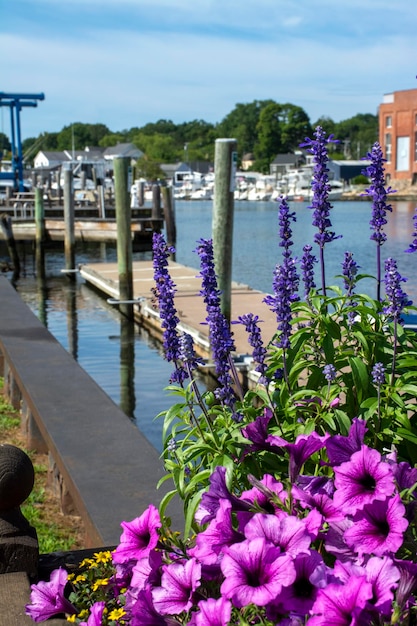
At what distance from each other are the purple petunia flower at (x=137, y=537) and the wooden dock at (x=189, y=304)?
6.02 metres

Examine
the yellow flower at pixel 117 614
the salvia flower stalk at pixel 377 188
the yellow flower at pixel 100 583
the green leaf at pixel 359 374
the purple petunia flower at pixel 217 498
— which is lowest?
the yellow flower at pixel 100 583

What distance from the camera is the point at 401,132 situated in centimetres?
10575

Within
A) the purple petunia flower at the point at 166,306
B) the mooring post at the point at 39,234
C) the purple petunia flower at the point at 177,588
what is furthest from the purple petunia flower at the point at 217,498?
the mooring post at the point at 39,234

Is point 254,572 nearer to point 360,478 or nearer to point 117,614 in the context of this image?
point 360,478

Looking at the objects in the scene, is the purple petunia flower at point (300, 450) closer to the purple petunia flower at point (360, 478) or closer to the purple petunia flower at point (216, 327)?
the purple petunia flower at point (360, 478)

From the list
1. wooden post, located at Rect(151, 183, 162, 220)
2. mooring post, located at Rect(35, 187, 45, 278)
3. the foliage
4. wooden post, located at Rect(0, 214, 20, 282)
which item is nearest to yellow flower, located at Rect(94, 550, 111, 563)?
the foliage

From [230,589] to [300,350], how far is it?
1230 millimetres

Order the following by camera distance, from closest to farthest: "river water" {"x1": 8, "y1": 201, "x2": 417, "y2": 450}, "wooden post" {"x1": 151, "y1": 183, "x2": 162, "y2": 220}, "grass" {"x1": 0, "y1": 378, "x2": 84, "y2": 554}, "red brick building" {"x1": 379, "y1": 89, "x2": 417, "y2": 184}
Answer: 1. "grass" {"x1": 0, "y1": 378, "x2": 84, "y2": 554}
2. "river water" {"x1": 8, "y1": 201, "x2": 417, "y2": 450}
3. "wooden post" {"x1": 151, "y1": 183, "x2": 162, "y2": 220}
4. "red brick building" {"x1": 379, "y1": 89, "x2": 417, "y2": 184}

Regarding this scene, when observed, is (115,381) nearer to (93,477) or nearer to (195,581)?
(93,477)

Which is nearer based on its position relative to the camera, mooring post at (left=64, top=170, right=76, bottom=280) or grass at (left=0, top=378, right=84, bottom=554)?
grass at (left=0, top=378, right=84, bottom=554)

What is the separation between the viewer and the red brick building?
104 m

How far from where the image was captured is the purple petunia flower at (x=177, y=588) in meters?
1.97

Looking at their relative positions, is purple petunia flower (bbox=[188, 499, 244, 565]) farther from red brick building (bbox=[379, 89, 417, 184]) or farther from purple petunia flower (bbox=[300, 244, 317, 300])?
red brick building (bbox=[379, 89, 417, 184])

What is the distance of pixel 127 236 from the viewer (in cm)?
1788
